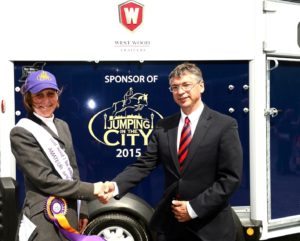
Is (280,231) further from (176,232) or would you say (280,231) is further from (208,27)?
(176,232)

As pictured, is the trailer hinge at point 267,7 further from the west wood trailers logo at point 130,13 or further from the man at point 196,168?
the man at point 196,168

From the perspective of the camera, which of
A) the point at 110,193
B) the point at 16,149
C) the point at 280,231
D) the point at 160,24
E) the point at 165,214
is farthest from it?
the point at 280,231

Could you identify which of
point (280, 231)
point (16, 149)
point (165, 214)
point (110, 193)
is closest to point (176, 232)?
point (165, 214)

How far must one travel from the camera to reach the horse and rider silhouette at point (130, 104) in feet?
13.9

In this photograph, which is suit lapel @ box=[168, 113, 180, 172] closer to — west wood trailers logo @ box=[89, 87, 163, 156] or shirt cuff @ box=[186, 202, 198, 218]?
shirt cuff @ box=[186, 202, 198, 218]

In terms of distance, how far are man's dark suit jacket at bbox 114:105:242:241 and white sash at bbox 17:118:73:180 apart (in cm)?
54

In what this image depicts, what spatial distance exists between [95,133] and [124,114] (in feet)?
0.99

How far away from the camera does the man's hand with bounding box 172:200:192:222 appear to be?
247 cm

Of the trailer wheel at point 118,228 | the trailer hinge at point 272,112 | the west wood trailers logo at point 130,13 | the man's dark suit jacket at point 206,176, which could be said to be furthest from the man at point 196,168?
the trailer hinge at point 272,112

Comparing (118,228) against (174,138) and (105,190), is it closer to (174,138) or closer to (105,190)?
(105,190)

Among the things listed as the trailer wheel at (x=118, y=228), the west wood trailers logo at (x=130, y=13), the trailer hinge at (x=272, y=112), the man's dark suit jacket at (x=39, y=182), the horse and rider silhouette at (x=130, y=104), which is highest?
the west wood trailers logo at (x=130, y=13)

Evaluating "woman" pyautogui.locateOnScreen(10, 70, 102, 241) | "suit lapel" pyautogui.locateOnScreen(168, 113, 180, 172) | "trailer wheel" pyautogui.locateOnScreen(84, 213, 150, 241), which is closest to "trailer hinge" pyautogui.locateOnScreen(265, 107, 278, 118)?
"trailer wheel" pyautogui.locateOnScreen(84, 213, 150, 241)

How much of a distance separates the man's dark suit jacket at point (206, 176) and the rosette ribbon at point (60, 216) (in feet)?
1.47

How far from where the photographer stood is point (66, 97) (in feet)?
13.8
